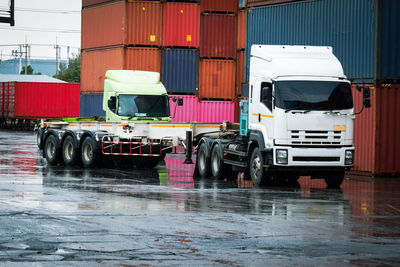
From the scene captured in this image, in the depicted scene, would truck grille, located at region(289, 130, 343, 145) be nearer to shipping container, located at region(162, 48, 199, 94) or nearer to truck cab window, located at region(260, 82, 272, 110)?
truck cab window, located at region(260, 82, 272, 110)

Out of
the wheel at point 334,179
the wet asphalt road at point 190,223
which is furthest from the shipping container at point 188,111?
the wheel at point 334,179

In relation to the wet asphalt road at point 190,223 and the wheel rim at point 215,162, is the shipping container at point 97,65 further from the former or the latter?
the wet asphalt road at point 190,223

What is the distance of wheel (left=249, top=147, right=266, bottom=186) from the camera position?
20.8m

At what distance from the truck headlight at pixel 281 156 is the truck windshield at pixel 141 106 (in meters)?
8.81

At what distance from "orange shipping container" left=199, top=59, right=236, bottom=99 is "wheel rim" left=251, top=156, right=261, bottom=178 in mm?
25500

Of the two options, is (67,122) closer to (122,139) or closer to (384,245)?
(122,139)

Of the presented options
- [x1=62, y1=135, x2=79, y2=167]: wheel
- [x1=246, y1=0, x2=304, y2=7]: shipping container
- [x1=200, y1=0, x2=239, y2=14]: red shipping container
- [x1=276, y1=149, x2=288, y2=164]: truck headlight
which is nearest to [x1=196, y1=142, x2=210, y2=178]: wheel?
[x1=276, y1=149, x2=288, y2=164]: truck headlight

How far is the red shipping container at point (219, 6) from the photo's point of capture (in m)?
47.1

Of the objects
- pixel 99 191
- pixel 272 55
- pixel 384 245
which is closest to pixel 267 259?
pixel 384 245

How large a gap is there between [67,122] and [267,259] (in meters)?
19.6

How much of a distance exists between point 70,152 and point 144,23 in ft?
63.5

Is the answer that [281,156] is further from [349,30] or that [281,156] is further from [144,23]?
[144,23]

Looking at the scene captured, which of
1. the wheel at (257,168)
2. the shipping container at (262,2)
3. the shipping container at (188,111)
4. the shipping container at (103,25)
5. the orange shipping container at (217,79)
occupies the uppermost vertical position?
the shipping container at (103,25)

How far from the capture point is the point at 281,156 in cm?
2019
